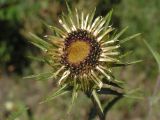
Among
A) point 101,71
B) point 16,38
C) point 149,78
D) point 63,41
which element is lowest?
point 149,78

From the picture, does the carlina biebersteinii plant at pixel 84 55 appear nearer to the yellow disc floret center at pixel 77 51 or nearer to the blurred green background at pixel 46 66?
the yellow disc floret center at pixel 77 51

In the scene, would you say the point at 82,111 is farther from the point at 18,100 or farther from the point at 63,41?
the point at 63,41

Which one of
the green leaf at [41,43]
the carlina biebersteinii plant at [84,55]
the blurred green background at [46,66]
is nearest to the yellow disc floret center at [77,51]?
the carlina biebersteinii plant at [84,55]

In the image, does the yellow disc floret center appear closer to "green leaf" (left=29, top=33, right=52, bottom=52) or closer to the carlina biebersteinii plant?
the carlina biebersteinii plant

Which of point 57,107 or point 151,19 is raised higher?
point 151,19

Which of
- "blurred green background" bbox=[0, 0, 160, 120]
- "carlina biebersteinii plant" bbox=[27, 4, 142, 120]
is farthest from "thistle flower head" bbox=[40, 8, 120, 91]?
"blurred green background" bbox=[0, 0, 160, 120]

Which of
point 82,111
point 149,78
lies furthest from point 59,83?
point 149,78
